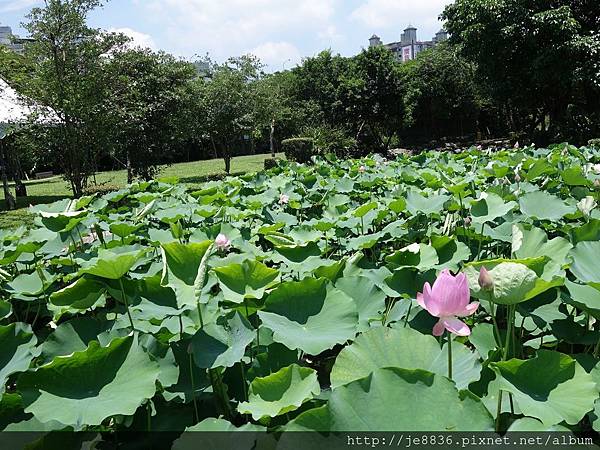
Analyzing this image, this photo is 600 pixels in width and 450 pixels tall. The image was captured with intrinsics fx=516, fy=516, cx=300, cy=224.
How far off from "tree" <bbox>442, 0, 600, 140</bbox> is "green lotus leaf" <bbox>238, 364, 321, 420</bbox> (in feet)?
44.0

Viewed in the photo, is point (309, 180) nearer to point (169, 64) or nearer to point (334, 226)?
point (334, 226)

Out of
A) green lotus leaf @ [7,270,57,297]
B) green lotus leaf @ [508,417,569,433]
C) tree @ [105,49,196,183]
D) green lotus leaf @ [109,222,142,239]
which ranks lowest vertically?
green lotus leaf @ [508,417,569,433]

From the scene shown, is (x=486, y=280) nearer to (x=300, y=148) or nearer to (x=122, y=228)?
(x=122, y=228)

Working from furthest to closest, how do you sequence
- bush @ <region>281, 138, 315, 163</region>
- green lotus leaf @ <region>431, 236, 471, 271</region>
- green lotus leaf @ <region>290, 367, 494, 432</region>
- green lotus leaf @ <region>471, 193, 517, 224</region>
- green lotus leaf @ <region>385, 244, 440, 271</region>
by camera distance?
bush @ <region>281, 138, 315, 163</region> < green lotus leaf @ <region>471, 193, 517, 224</region> < green lotus leaf @ <region>431, 236, 471, 271</region> < green lotus leaf @ <region>385, 244, 440, 271</region> < green lotus leaf @ <region>290, 367, 494, 432</region>

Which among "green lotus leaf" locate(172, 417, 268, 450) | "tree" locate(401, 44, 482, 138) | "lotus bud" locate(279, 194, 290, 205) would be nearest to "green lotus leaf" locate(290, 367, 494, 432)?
"green lotus leaf" locate(172, 417, 268, 450)

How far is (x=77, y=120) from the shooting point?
9711 millimetres

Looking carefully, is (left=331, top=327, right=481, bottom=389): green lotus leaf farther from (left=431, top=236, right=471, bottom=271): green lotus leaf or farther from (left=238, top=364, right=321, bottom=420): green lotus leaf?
(left=431, top=236, right=471, bottom=271): green lotus leaf

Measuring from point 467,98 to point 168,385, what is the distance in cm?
2540

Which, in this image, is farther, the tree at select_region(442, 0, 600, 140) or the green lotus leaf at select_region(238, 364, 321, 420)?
the tree at select_region(442, 0, 600, 140)

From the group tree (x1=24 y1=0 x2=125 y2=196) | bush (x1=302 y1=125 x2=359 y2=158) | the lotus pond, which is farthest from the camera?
bush (x1=302 y1=125 x2=359 y2=158)

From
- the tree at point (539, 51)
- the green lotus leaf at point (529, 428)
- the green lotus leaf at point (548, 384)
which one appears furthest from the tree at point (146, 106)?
the green lotus leaf at point (529, 428)

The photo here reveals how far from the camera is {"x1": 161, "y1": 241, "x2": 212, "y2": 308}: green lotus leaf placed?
0.98 meters

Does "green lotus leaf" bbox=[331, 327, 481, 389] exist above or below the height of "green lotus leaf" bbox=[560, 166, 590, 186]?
below

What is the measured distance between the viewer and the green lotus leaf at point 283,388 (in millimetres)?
747
